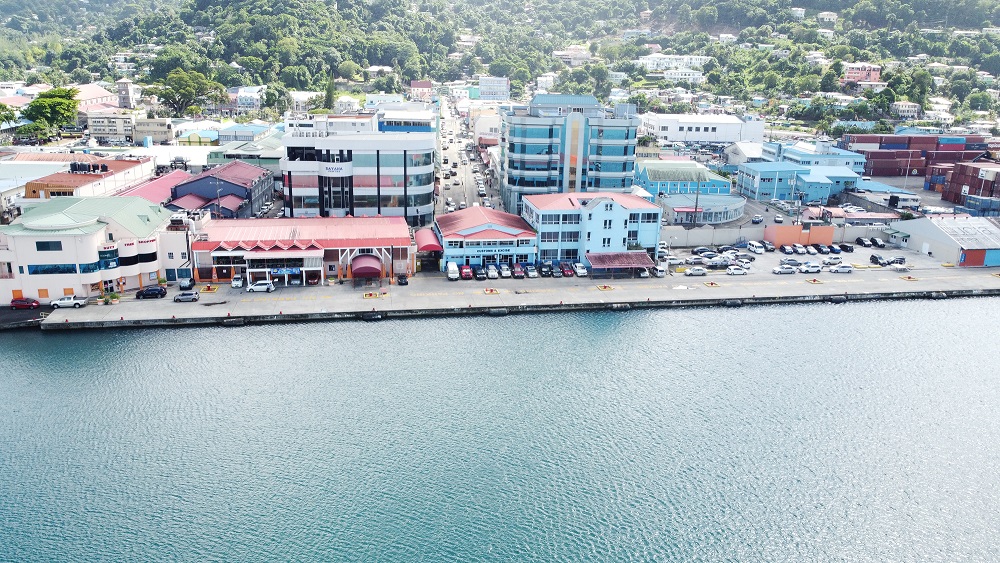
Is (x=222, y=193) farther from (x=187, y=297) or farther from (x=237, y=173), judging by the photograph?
(x=187, y=297)

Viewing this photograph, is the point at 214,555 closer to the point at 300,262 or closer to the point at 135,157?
the point at 300,262

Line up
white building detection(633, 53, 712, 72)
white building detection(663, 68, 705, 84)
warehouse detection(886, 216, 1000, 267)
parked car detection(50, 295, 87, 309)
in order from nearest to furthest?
parked car detection(50, 295, 87, 309), warehouse detection(886, 216, 1000, 267), white building detection(663, 68, 705, 84), white building detection(633, 53, 712, 72)

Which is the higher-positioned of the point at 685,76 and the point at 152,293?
the point at 685,76

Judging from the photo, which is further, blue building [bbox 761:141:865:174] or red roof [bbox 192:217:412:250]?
blue building [bbox 761:141:865:174]

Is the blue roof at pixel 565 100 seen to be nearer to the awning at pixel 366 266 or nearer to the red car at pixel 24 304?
the awning at pixel 366 266

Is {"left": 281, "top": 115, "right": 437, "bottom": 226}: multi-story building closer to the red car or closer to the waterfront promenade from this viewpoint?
the waterfront promenade

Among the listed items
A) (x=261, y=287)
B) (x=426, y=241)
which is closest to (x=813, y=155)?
(x=426, y=241)

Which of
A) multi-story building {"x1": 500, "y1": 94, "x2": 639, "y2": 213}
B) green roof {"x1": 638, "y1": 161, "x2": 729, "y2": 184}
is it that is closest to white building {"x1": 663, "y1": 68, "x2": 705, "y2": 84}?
green roof {"x1": 638, "y1": 161, "x2": 729, "y2": 184}
